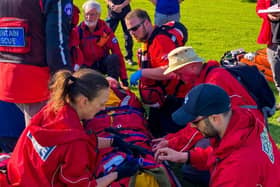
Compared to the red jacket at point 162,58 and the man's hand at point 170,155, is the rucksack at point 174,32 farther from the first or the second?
the man's hand at point 170,155

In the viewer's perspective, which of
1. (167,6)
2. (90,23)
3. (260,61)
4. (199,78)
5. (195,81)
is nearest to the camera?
(199,78)

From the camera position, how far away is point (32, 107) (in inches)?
170

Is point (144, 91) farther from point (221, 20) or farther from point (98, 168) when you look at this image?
point (221, 20)

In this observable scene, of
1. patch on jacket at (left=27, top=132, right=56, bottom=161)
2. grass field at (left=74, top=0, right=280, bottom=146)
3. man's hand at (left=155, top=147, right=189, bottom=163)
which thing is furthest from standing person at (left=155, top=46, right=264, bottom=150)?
grass field at (left=74, top=0, right=280, bottom=146)

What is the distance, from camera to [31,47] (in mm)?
4156

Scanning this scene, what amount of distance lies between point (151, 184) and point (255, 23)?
12423 mm

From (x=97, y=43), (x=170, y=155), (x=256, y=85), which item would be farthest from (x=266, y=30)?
(x=170, y=155)

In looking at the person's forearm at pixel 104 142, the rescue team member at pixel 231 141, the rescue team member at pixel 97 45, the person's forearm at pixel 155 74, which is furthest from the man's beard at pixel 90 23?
the rescue team member at pixel 231 141

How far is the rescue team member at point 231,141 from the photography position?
3166 millimetres

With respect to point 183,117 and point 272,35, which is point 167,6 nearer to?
point 272,35

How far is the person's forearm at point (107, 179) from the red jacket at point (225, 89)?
3.13ft

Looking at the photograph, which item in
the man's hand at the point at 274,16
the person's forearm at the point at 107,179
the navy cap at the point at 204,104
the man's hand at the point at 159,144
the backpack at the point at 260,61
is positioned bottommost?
the backpack at the point at 260,61

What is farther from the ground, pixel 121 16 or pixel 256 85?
pixel 256 85

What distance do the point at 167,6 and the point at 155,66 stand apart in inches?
150
